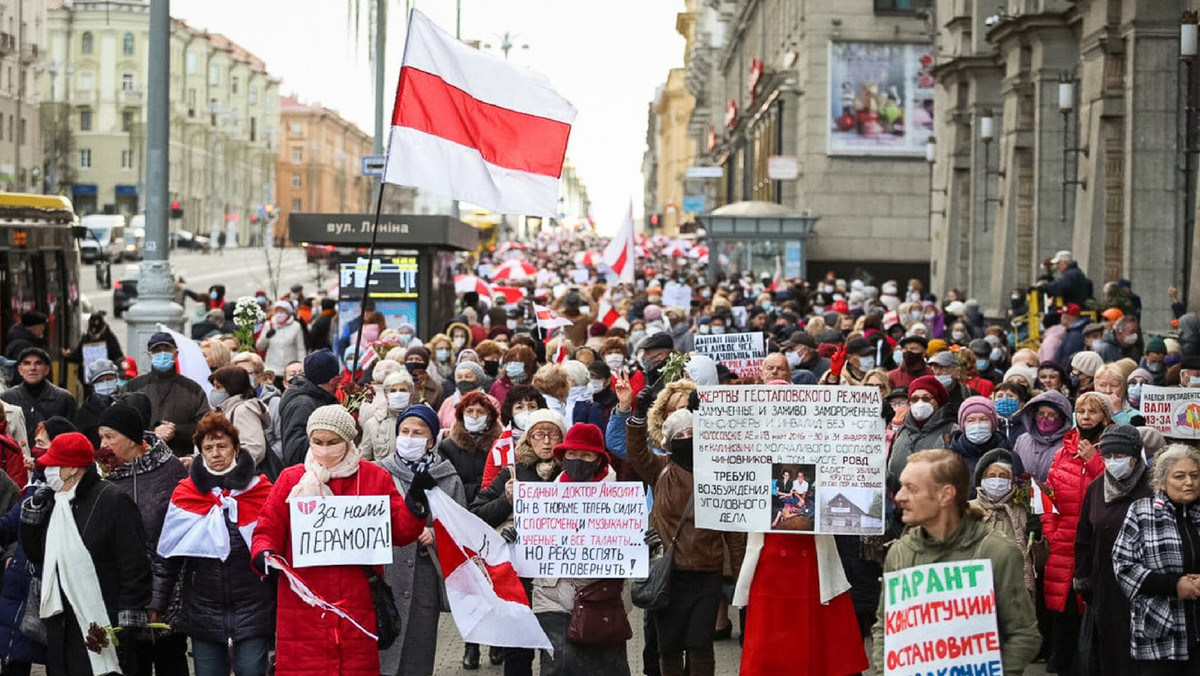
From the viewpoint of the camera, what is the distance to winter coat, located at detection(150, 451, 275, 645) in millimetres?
8359

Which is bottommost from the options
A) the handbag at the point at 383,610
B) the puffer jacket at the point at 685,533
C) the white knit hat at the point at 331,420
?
the handbag at the point at 383,610

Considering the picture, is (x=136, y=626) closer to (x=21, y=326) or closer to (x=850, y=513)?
(x=850, y=513)

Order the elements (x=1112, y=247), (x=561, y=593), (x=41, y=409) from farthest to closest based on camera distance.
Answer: (x=1112, y=247), (x=41, y=409), (x=561, y=593)

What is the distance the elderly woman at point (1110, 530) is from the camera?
8305 mm

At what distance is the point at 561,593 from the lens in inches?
356

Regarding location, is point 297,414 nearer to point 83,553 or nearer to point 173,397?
point 173,397

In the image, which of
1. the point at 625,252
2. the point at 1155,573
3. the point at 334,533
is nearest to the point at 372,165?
the point at 625,252

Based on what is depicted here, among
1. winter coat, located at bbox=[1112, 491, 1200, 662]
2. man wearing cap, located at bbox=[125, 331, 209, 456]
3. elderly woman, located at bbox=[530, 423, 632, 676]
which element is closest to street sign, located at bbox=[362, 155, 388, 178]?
man wearing cap, located at bbox=[125, 331, 209, 456]

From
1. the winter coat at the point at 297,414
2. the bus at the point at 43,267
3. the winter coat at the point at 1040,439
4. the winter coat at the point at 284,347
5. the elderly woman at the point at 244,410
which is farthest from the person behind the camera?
the bus at the point at 43,267

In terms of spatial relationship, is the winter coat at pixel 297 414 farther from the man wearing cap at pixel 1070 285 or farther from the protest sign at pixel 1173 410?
the man wearing cap at pixel 1070 285

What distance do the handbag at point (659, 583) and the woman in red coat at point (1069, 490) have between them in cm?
212

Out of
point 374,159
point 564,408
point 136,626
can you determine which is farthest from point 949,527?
point 374,159

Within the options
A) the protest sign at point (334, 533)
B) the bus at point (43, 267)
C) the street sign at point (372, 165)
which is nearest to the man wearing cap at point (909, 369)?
the protest sign at point (334, 533)

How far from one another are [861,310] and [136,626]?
21652mm
